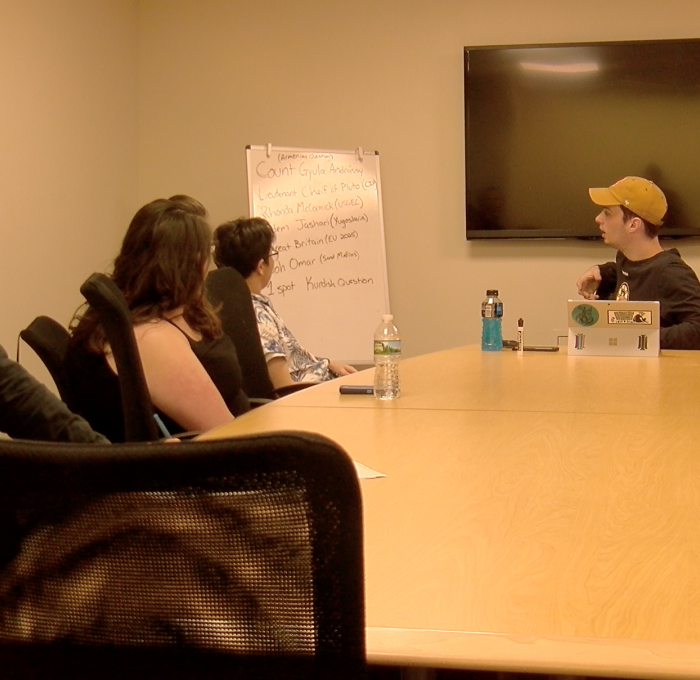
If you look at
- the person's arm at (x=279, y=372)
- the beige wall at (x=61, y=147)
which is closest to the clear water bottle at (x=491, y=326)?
the person's arm at (x=279, y=372)

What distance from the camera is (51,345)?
2.03m

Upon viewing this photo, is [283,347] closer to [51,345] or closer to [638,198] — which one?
[51,345]

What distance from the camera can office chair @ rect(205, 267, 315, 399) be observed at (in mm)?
2814

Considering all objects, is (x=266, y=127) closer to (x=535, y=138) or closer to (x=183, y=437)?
(x=535, y=138)

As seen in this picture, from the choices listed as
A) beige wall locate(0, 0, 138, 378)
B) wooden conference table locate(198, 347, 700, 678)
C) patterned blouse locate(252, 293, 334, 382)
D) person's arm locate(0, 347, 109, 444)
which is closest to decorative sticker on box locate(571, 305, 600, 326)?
wooden conference table locate(198, 347, 700, 678)

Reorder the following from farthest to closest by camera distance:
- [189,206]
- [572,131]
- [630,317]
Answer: [572,131]
[630,317]
[189,206]

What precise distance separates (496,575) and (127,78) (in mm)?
4397

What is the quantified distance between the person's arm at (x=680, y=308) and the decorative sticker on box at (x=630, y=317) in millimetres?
332

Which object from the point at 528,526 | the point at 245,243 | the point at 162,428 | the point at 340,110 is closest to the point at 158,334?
the point at 162,428

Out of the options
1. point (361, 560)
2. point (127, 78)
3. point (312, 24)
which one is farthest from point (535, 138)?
point (361, 560)

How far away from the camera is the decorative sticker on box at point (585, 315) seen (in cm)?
311

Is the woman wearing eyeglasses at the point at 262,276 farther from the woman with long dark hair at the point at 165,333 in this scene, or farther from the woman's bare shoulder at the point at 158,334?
the woman's bare shoulder at the point at 158,334

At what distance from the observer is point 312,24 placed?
4.69m

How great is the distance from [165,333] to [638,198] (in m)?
2.21
